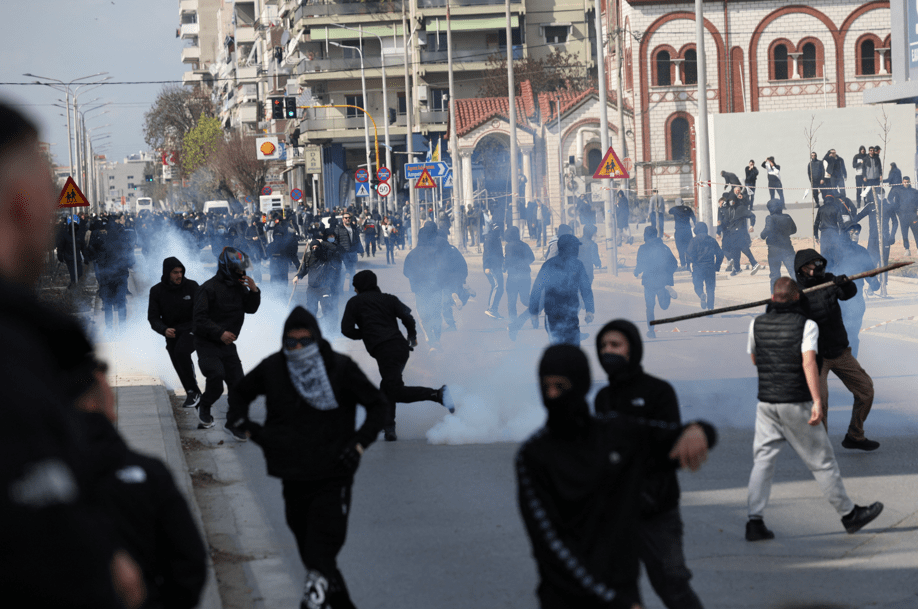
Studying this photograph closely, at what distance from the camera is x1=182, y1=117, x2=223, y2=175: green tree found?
104500 millimetres

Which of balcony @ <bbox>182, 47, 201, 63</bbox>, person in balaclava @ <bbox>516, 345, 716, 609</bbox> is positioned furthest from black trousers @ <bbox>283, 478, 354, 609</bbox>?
balcony @ <bbox>182, 47, 201, 63</bbox>

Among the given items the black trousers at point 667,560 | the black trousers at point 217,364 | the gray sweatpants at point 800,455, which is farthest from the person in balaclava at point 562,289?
the black trousers at point 667,560

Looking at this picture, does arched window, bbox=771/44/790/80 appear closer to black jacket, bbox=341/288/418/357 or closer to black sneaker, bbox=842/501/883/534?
black jacket, bbox=341/288/418/357

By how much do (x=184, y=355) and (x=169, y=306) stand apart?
1.67 ft

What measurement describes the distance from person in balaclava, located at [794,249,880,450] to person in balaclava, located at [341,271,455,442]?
127 inches

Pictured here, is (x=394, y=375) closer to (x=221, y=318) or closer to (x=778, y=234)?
(x=221, y=318)

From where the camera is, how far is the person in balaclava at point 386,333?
31.4 ft

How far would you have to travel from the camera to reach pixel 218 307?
1013 cm

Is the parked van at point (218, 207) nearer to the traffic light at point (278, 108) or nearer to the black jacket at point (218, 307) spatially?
the traffic light at point (278, 108)

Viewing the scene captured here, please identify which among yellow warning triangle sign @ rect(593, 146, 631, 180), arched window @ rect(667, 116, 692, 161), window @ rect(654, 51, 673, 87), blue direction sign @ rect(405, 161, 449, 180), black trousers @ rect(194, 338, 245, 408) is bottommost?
black trousers @ rect(194, 338, 245, 408)

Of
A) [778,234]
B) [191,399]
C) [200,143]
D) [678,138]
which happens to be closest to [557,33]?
[678,138]

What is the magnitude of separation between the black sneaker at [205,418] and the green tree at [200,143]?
95988mm

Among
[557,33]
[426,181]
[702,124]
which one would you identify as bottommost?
[426,181]

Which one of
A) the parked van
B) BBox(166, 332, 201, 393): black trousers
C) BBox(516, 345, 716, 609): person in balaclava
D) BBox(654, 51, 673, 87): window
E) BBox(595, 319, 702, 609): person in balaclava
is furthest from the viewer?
the parked van
